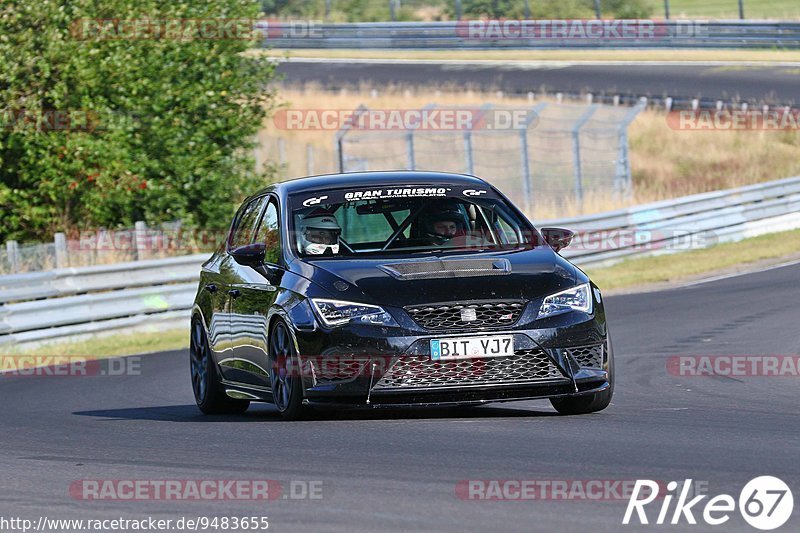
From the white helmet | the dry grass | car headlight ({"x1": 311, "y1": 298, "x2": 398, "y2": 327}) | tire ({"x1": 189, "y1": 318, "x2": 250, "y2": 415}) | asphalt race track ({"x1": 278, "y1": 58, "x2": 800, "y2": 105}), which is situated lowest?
the dry grass

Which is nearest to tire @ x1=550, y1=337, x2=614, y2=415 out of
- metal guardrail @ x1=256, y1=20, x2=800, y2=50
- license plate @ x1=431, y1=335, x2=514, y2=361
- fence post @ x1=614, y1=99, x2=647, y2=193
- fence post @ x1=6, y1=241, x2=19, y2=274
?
license plate @ x1=431, y1=335, x2=514, y2=361

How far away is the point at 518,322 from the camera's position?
8719 mm

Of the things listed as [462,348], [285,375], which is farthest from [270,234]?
[462,348]

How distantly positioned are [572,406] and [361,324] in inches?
61.1

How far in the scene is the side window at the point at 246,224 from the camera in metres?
10.9

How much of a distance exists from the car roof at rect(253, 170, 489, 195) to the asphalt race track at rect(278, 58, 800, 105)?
29.7 metres

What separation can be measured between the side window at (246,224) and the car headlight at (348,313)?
209cm

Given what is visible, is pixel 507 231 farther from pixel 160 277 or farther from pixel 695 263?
pixel 695 263

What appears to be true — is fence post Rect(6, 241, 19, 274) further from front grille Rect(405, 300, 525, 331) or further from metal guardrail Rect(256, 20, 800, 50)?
metal guardrail Rect(256, 20, 800, 50)

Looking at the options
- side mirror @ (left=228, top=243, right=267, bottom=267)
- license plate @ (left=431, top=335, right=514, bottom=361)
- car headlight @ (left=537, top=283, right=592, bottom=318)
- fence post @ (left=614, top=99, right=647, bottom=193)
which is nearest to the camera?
license plate @ (left=431, top=335, right=514, bottom=361)

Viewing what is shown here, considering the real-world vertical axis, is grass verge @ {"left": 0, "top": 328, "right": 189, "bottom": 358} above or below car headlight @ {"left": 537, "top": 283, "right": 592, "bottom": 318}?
below

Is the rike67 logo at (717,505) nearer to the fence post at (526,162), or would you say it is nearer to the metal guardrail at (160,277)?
the metal guardrail at (160,277)

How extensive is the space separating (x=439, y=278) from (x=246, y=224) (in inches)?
107

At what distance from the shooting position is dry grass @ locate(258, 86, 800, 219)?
1404 inches
